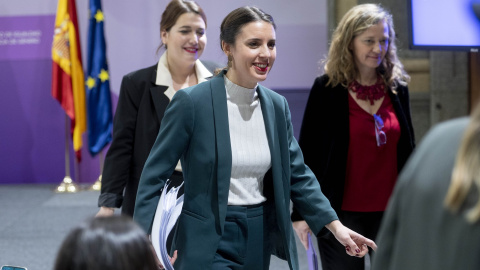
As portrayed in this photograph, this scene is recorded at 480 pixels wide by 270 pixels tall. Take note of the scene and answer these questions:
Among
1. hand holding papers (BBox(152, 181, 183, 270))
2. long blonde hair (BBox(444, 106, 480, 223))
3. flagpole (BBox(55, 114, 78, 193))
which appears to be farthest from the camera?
flagpole (BBox(55, 114, 78, 193))

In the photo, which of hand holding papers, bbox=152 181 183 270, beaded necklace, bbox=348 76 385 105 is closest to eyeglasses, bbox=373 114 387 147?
beaded necklace, bbox=348 76 385 105

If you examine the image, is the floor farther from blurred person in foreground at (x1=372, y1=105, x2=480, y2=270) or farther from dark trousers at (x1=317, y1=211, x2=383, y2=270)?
blurred person in foreground at (x1=372, y1=105, x2=480, y2=270)

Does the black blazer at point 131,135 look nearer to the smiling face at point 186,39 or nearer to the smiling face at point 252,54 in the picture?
the smiling face at point 186,39

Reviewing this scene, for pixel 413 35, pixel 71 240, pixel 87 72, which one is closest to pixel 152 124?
pixel 71 240

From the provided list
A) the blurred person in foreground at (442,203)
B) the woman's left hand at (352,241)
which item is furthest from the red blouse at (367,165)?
the blurred person in foreground at (442,203)

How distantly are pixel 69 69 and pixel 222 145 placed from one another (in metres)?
6.38

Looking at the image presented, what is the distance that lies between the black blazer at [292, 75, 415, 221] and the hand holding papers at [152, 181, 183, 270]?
0.94 meters

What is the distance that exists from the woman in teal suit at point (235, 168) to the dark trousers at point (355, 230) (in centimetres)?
78

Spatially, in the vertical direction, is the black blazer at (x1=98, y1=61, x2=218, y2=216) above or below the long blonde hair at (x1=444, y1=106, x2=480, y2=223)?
below

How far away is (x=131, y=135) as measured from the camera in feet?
12.1

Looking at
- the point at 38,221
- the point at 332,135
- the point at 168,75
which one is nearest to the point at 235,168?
the point at 332,135

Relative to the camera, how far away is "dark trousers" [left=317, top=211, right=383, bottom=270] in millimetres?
3664

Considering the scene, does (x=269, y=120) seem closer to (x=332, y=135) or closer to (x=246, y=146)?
(x=246, y=146)

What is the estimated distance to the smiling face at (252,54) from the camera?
283cm
